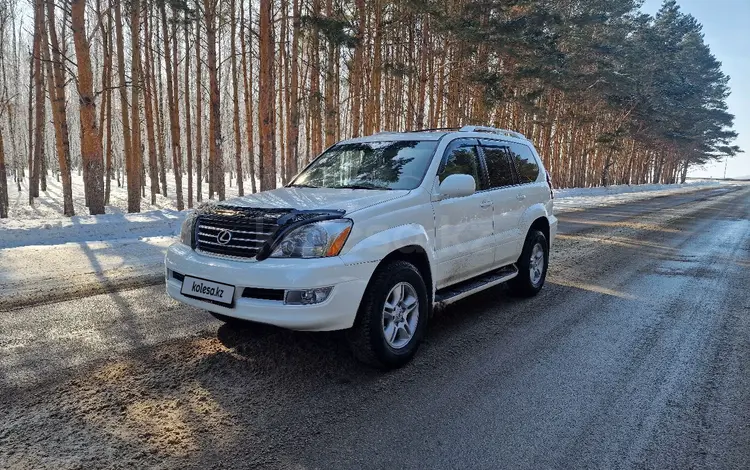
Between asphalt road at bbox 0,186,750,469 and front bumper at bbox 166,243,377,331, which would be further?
front bumper at bbox 166,243,377,331

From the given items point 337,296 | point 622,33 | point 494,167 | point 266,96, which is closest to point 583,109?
point 622,33

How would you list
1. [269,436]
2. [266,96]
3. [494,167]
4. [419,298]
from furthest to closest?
[266,96]
[494,167]
[419,298]
[269,436]

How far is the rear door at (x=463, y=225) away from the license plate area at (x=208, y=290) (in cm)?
184

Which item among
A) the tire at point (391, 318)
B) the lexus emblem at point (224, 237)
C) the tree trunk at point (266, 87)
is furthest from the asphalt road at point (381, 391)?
the tree trunk at point (266, 87)

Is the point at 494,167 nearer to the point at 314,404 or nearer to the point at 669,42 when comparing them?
the point at 314,404

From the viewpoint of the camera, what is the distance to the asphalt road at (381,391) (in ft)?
9.01

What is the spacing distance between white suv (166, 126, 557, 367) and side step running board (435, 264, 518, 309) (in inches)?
0.8

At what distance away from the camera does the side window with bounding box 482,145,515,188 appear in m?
5.41

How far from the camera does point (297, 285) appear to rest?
11.0 ft

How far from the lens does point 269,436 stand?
113 inches

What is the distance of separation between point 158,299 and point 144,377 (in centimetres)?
Result: 214

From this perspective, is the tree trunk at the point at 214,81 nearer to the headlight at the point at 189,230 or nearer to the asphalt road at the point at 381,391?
the asphalt road at the point at 381,391

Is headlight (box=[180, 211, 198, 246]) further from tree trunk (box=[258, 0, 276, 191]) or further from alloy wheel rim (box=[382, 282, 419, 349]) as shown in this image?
tree trunk (box=[258, 0, 276, 191])

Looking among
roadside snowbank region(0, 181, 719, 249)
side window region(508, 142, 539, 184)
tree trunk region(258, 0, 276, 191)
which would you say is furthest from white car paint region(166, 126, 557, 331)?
tree trunk region(258, 0, 276, 191)
